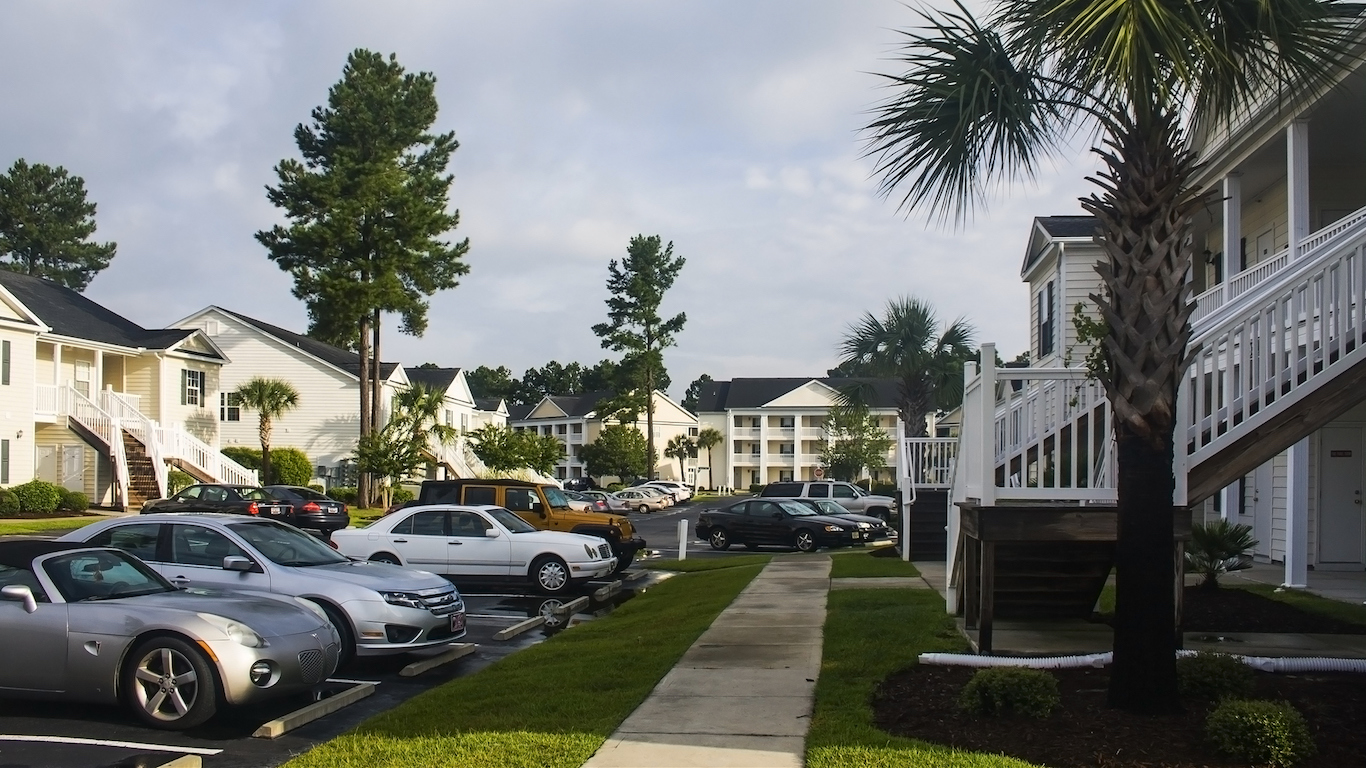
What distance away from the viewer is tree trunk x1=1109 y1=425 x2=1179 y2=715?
707 cm

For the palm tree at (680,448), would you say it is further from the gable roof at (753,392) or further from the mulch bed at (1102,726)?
the mulch bed at (1102,726)

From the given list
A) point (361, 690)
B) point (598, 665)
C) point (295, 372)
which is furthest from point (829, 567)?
point (295, 372)

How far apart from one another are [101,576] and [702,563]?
15.0 meters

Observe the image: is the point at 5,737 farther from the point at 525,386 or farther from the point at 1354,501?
the point at 525,386

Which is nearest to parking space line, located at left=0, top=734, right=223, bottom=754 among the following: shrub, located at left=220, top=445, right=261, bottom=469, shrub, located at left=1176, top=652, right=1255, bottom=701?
shrub, located at left=1176, top=652, right=1255, bottom=701

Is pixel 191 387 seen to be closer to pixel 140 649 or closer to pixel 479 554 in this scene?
pixel 479 554

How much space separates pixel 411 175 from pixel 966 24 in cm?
3778

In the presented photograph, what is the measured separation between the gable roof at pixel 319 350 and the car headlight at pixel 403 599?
38806 mm

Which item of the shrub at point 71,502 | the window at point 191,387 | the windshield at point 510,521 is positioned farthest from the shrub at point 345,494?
the windshield at point 510,521

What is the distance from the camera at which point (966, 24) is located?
8.09m

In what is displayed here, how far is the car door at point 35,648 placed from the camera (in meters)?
7.86

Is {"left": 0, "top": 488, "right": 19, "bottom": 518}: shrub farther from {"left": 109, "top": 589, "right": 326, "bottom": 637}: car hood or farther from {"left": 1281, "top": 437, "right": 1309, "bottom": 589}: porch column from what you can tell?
{"left": 1281, "top": 437, "right": 1309, "bottom": 589}: porch column

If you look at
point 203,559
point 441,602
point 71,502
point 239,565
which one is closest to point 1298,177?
point 441,602

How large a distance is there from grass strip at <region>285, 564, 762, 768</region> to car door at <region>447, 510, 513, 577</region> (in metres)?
3.79
